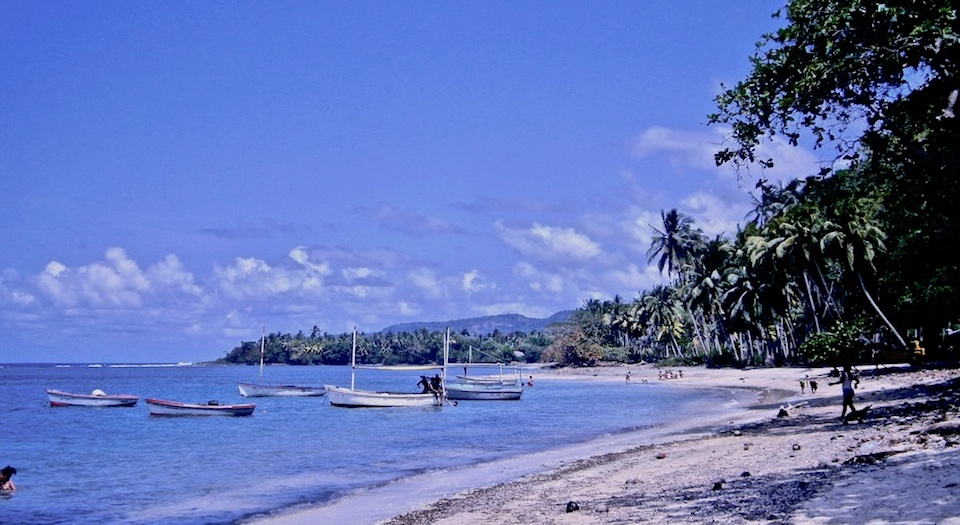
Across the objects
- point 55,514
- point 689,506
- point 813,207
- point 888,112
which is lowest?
point 55,514

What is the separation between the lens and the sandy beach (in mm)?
9383

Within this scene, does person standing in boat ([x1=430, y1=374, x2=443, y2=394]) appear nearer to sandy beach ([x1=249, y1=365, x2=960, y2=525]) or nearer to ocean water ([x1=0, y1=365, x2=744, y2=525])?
ocean water ([x1=0, y1=365, x2=744, y2=525])

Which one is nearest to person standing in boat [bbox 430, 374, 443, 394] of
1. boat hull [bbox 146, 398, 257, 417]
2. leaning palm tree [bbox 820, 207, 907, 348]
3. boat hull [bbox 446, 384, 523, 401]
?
boat hull [bbox 446, 384, 523, 401]

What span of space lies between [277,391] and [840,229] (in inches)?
2026

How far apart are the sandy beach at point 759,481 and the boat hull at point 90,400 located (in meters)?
50.7

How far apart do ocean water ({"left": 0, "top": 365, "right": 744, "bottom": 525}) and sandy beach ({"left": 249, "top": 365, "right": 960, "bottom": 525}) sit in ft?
13.6

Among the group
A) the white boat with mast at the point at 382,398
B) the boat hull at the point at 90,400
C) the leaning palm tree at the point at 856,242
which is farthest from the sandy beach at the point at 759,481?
the boat hull at the point at 90,400

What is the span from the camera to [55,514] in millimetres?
18266

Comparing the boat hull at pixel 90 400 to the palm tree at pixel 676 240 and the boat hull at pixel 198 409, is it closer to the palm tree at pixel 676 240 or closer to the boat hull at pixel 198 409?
the boat hull at pixel 198 409

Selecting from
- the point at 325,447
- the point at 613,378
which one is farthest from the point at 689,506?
the point at 613,378

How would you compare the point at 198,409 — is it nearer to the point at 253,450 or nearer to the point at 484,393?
the point at 253,450

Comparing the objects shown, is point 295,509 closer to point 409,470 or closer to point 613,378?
point 409,470

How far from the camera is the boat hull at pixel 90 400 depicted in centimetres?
6275

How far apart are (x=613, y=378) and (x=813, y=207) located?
5179 centimetres
